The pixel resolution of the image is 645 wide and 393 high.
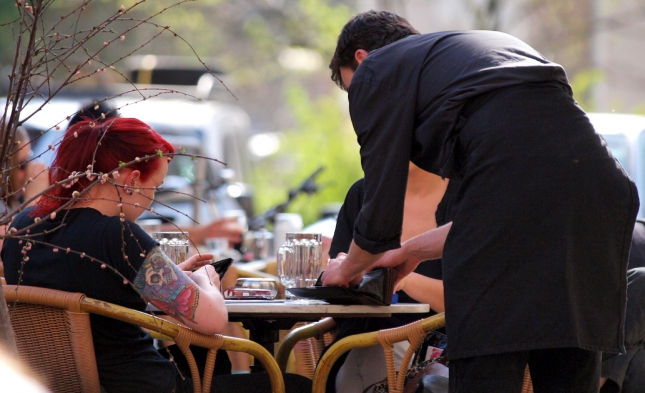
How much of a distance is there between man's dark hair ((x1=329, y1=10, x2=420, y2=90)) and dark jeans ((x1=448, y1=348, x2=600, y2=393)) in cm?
123

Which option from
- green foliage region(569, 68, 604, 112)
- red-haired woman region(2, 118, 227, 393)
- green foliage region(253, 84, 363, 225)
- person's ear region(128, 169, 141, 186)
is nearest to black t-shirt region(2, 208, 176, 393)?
red-haired woman region(2, 118, 227, 393)

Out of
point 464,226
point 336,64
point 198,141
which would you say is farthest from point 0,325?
point 198,141

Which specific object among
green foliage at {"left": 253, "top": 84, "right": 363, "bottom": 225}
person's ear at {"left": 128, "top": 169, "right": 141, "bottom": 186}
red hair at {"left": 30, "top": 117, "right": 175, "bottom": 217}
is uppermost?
red hair at {"left": 30, "top": 117, "right": 175, "bottom": 217}

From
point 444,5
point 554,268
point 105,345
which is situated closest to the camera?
point 554,268

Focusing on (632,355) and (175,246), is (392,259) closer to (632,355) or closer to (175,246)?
(175,246)

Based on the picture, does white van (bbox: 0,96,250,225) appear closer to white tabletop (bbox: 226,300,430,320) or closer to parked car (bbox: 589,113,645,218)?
parked car (bbox: 589,113,645,218)

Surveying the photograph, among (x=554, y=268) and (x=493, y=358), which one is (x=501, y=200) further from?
(x=493, y=358)

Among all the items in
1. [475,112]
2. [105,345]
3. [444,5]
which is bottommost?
[105,345]

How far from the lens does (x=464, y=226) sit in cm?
220

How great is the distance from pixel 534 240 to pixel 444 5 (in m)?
15.2

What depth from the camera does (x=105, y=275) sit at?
259 centimetres

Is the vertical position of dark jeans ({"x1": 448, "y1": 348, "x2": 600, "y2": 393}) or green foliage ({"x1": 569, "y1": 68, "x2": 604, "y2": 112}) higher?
green foliage ({"x1": 569, "y1": 68, "x2": 604, "y2": 112})

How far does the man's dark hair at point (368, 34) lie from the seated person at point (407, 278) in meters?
0.56

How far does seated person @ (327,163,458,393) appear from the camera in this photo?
3.18 metres
